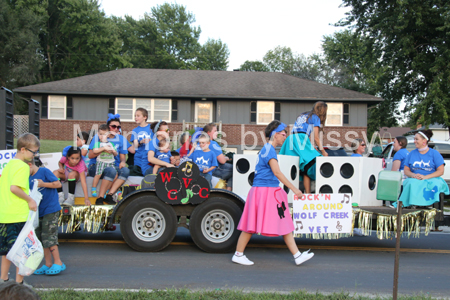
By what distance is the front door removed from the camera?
27.7m

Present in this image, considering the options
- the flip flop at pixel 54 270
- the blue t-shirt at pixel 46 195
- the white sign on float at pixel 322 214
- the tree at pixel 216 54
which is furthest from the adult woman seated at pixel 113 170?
the tree at pixel 216 54

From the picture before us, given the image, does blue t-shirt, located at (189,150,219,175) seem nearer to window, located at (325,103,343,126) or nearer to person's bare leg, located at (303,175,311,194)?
person's bare leg, located at (303,175,311,194)

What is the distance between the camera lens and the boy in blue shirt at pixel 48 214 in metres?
4.94

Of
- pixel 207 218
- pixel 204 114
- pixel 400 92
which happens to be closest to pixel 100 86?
pixel 204 114

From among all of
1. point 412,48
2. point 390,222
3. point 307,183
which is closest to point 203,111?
point 412,48

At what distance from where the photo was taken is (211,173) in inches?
277

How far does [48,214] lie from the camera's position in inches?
199

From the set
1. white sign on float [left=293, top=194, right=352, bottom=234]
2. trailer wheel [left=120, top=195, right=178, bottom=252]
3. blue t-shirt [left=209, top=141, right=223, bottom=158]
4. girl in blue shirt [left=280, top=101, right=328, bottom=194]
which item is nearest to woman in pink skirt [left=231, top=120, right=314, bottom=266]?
white sign on float [left=293, top=194, right=352, bottom=234]

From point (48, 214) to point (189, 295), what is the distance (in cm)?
210

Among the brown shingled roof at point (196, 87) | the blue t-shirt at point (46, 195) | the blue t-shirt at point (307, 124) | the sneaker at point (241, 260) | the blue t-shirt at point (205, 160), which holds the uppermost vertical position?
the brown shingled roof at point (196, 87)

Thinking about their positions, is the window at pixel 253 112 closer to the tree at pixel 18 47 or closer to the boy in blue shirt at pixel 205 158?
the boy in blue shirt at pixel 205 158

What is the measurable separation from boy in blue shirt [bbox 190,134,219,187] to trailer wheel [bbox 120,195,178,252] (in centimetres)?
97

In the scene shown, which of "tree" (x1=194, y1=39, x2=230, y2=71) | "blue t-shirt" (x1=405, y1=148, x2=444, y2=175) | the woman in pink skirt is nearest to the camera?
the woman in pink skirt

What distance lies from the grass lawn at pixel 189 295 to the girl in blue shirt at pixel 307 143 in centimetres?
247
